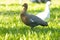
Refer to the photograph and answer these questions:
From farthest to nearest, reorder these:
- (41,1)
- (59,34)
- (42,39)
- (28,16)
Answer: (41,1) < (28,16) < (59,34) < (42,39)

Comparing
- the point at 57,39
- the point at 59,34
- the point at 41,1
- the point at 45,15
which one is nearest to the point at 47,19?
the point at 45,15

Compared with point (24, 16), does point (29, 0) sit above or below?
below

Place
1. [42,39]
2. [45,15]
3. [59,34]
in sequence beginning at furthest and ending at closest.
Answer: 1. [45,15]
2. [59,34]
3. [42,39]

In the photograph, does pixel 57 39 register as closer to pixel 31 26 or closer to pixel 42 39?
pixel 42 39

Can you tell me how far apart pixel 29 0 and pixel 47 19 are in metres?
15.3

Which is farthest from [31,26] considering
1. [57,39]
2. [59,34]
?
[57,39]

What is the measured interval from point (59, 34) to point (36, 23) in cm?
112

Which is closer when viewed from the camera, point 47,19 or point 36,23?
point 36,23

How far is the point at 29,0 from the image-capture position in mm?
26359

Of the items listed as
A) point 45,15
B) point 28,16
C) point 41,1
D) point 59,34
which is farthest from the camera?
point 41,1

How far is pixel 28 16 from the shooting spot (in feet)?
28.8

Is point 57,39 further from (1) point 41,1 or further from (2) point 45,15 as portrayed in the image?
(1) point 41,1

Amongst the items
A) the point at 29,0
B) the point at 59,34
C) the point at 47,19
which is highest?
the point at 59,34

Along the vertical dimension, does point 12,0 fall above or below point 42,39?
below
